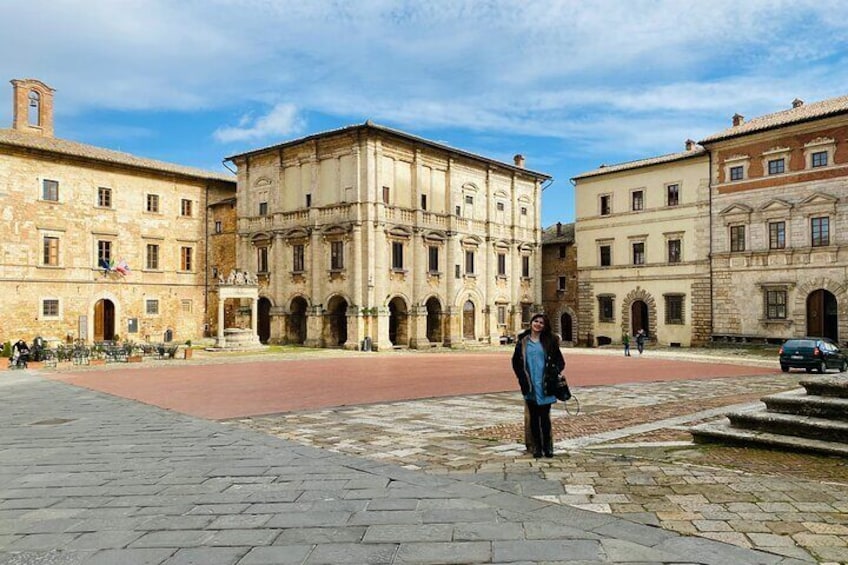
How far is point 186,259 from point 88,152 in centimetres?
881

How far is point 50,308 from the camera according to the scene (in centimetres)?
3484

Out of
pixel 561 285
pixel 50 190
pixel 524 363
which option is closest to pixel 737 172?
pixel 561 285

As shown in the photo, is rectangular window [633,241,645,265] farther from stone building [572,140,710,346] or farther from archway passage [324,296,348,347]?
archway passage [324,296,348,347]

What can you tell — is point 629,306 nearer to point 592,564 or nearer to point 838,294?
point 838,294

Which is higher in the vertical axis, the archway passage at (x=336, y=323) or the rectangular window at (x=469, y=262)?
the rectangular window at (x=469, y=262)

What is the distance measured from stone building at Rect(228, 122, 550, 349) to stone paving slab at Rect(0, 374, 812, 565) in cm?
2725

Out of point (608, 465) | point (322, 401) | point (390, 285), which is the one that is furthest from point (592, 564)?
point (390, 285)

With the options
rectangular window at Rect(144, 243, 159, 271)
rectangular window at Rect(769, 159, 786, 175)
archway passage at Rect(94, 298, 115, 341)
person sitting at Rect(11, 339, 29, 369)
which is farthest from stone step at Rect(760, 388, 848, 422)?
rectangular window at Rect(144, 243, 159, 271)

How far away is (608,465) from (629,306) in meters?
36.4

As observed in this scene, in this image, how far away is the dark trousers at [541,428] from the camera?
25.3 feet

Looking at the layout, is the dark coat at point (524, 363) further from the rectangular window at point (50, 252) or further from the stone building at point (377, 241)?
the rectangular window at point (50, 252)

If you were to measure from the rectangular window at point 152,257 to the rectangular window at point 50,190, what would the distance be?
5.97m

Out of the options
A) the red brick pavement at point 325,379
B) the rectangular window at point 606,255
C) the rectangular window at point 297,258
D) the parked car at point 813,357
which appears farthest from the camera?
the rectangular window at point 606,255

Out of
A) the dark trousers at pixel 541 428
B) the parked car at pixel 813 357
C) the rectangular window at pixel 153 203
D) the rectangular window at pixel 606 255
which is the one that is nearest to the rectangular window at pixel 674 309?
the rectangular window at pixel 606 255
